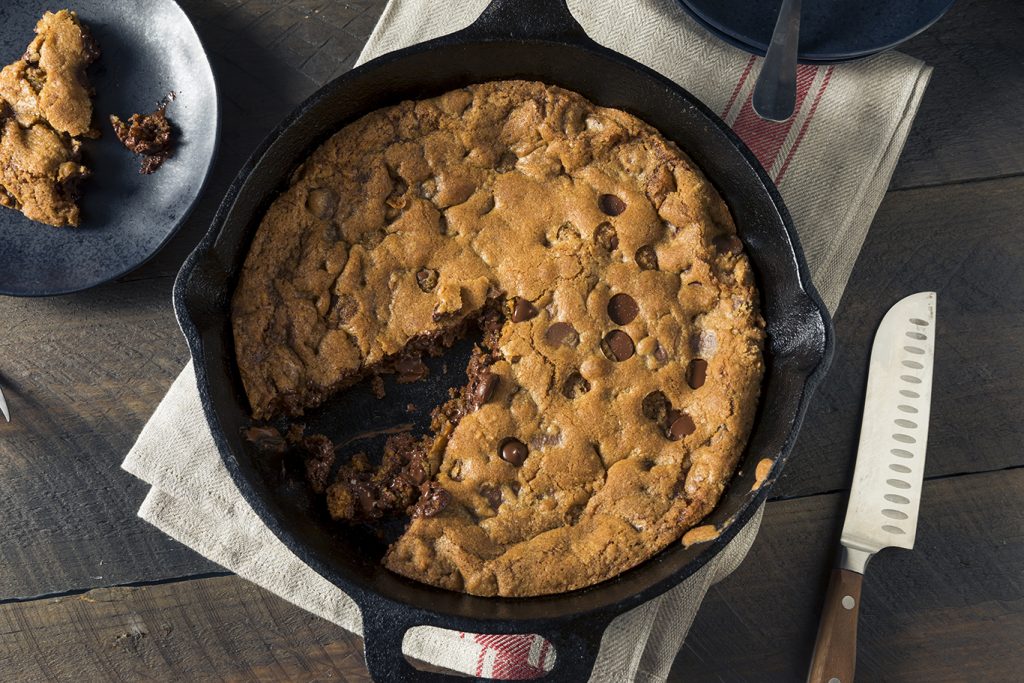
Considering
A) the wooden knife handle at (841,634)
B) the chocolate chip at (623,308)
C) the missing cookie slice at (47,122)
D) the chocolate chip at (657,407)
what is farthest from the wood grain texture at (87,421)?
the wooden knife handle at (841,634)

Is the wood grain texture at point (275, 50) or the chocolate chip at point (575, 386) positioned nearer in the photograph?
the chocolate chip at point (575, 386)

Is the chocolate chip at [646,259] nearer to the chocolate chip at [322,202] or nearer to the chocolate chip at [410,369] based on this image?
the chocolate chip at [410,369]

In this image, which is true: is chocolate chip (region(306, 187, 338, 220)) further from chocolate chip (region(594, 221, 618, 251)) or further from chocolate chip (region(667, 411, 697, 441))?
chocolate chip (region(667, 411, 697, 441))

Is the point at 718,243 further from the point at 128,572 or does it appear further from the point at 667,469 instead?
the point at 128,572

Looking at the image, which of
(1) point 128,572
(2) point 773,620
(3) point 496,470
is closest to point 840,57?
(3) point 496,470

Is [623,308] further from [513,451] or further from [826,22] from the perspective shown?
[826,22]

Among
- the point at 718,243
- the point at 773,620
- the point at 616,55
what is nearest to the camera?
the point at 616,55
